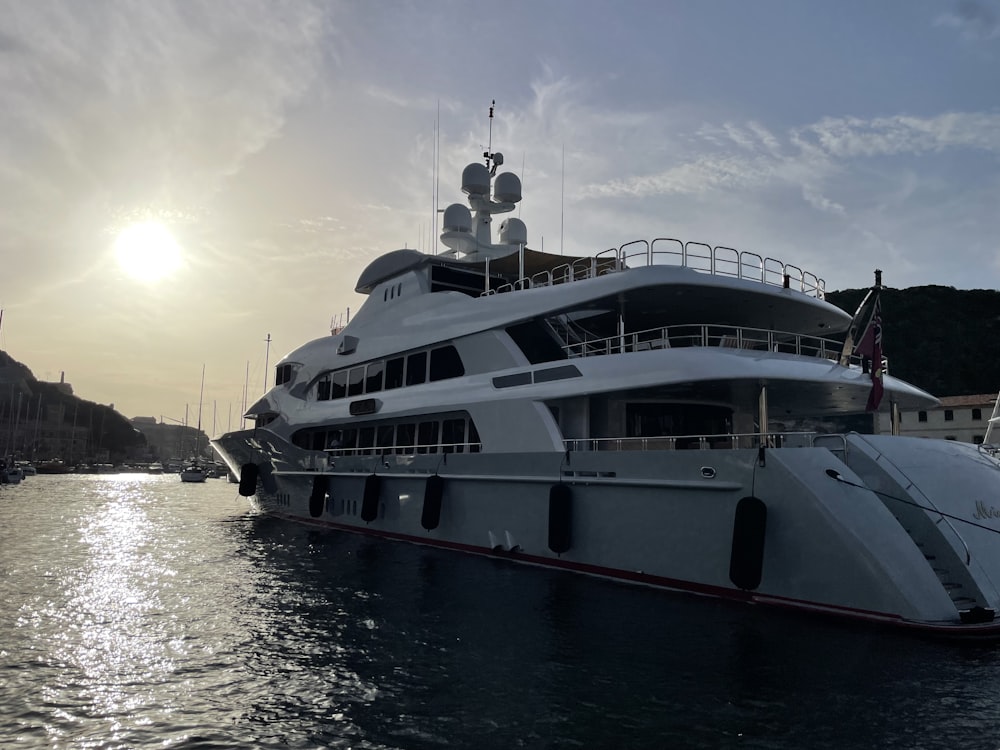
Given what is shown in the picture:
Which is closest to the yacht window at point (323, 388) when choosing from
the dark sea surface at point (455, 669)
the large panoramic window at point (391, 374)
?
the large panoramic window at point (391, 374)

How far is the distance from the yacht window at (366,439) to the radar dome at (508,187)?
9.61 metres

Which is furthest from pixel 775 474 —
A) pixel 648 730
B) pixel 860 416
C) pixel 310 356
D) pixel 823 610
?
pixel 310 356

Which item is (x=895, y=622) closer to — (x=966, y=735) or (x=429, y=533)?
(x=966, y=735)

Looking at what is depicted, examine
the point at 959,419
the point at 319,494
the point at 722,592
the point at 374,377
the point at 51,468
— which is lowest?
A: the point at 51,468

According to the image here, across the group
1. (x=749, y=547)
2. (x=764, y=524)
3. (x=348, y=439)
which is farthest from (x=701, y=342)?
(x=348, y=439)

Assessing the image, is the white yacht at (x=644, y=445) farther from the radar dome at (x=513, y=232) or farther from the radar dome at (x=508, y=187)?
the radar dome at (x=513, y=232)

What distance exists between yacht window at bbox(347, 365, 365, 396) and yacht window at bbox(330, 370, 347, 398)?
0.31 metres

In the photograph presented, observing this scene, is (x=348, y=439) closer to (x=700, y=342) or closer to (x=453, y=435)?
(x=453, y=435)

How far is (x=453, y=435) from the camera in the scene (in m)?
18.0

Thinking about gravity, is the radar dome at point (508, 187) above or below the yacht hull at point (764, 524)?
above

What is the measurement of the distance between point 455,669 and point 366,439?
1401cm

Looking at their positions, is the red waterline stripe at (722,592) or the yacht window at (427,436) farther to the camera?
the yacht window at (427,436)

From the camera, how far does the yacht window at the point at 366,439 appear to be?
2147 centimetres

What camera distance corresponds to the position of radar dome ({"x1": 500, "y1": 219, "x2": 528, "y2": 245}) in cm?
2555
